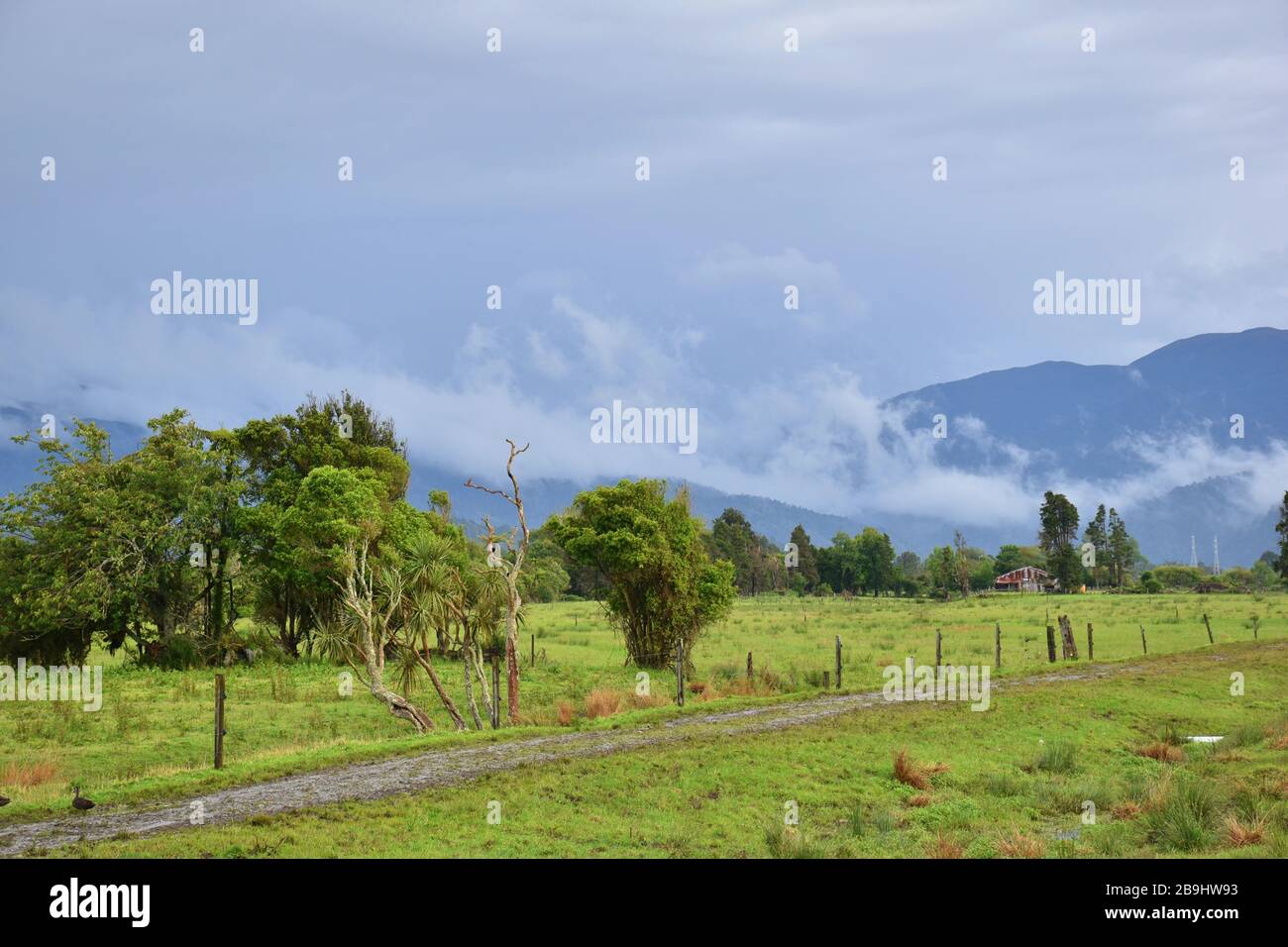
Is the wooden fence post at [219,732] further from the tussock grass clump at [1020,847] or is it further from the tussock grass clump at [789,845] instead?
the tussock grass clump at [1020,847]

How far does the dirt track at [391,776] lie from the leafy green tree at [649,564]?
1503 centimetres

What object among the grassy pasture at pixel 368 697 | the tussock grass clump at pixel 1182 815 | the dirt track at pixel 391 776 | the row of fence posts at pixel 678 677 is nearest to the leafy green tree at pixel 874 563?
the grassy pasture at pixel 368 697

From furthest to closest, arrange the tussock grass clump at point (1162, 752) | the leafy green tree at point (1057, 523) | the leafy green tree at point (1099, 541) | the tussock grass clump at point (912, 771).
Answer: the leafy green tree at point (1057, 523), the leafy green tree at point (1099, 541), the tussock grass clump at point (1162, 752), the tussock grass clump at point (912, 771)

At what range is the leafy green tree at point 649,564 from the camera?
153 feet

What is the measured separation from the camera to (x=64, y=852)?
14.7 metres

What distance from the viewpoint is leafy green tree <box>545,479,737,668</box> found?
4678 cm

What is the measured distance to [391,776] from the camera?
21.0 m

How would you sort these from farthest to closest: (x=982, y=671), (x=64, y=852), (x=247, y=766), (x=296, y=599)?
(x=296, y=599) < (x=982, y=671) < (x=247, y=766) < (x=64, y=852)

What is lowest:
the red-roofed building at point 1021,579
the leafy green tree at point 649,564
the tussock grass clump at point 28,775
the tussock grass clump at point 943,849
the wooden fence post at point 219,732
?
the red-roofed building at point 1021,579

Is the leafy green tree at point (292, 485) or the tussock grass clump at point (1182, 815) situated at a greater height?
the leafy green tree at point (292, 485)

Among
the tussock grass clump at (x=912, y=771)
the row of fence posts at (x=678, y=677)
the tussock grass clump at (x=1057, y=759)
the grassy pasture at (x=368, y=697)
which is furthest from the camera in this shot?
the tussock grass clump at (x=1057, y=759)
